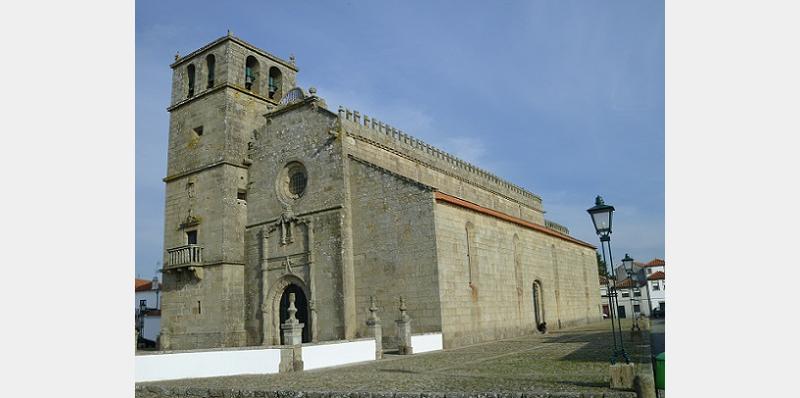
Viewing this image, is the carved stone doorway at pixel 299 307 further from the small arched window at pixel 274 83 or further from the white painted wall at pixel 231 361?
the small arched window at pixel 274 83

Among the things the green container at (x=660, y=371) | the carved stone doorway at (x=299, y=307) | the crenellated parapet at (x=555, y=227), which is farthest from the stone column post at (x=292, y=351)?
the crenellated parapet at (x=555, y=227)

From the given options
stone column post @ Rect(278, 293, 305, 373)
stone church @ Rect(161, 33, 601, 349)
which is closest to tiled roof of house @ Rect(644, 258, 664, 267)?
stone column post @ Rect(278, 293, 305, 373)

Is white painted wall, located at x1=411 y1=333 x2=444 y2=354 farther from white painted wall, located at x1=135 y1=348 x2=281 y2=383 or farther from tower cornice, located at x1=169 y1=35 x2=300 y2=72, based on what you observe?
tower cornice, located at x1=169 y1=35 x2=300 y2=72

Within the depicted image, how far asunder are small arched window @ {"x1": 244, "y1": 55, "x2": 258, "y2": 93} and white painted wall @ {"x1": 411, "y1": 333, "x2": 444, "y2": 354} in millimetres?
14335

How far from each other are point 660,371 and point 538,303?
20152 millimetres

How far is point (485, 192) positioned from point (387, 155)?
9107 millimetres

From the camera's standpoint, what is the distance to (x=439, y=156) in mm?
28078

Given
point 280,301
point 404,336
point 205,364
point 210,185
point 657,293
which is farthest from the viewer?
point 210,185

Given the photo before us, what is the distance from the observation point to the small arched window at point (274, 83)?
1065 inches

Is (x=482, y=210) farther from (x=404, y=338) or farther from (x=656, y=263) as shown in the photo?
(x=656, y=263)

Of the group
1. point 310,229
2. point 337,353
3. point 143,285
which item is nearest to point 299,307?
point 310,229

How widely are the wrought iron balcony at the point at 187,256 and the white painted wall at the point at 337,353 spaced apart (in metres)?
10.4

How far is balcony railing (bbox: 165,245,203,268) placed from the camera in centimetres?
2362

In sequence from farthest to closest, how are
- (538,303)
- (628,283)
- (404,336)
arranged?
1. (538,303)
2. (404,336)
3. (628,283)
